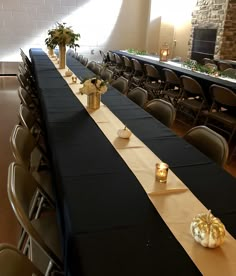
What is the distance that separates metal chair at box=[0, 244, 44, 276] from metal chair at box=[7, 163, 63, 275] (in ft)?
0.61

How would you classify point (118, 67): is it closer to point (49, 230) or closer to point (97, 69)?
point (97, 69)

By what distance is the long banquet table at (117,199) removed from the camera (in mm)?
1116

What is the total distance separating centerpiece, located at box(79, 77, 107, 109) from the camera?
2876 millimetres

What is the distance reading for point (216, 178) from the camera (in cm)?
172

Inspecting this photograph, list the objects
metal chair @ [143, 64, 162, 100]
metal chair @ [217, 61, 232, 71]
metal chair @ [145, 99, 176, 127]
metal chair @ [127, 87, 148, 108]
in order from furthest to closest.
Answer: metal chair @ [217, 61, 232, 71] < metal chair @ [143, 64, 162, 100] < metal chair @ [127, 87, 148, 108] < metal chair @ [145, 99, 176, 127]

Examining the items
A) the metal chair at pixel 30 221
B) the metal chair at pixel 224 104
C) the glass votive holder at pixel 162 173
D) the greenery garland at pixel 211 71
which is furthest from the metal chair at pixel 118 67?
the glass votive holder at pixel 162 173

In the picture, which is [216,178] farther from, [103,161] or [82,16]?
[82,16]

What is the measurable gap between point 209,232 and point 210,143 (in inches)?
44.3

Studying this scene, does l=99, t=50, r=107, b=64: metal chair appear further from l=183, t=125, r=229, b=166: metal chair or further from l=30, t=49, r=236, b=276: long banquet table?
l=183, t=125, r=229, b=166: metal chair

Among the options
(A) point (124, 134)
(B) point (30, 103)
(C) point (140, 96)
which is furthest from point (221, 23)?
(A) point (124, 134)

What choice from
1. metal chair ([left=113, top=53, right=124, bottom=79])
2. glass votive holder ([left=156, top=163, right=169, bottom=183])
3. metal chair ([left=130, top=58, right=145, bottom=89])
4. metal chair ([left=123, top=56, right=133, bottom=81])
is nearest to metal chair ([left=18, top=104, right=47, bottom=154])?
glass votive holder ([left=156, top=163, right=169, bottom=183])

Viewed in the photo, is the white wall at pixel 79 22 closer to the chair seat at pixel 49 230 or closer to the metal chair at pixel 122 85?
the metal chair at pixel 122 85

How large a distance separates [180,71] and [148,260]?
4584 mm

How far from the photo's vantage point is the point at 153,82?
6355 millimetres
